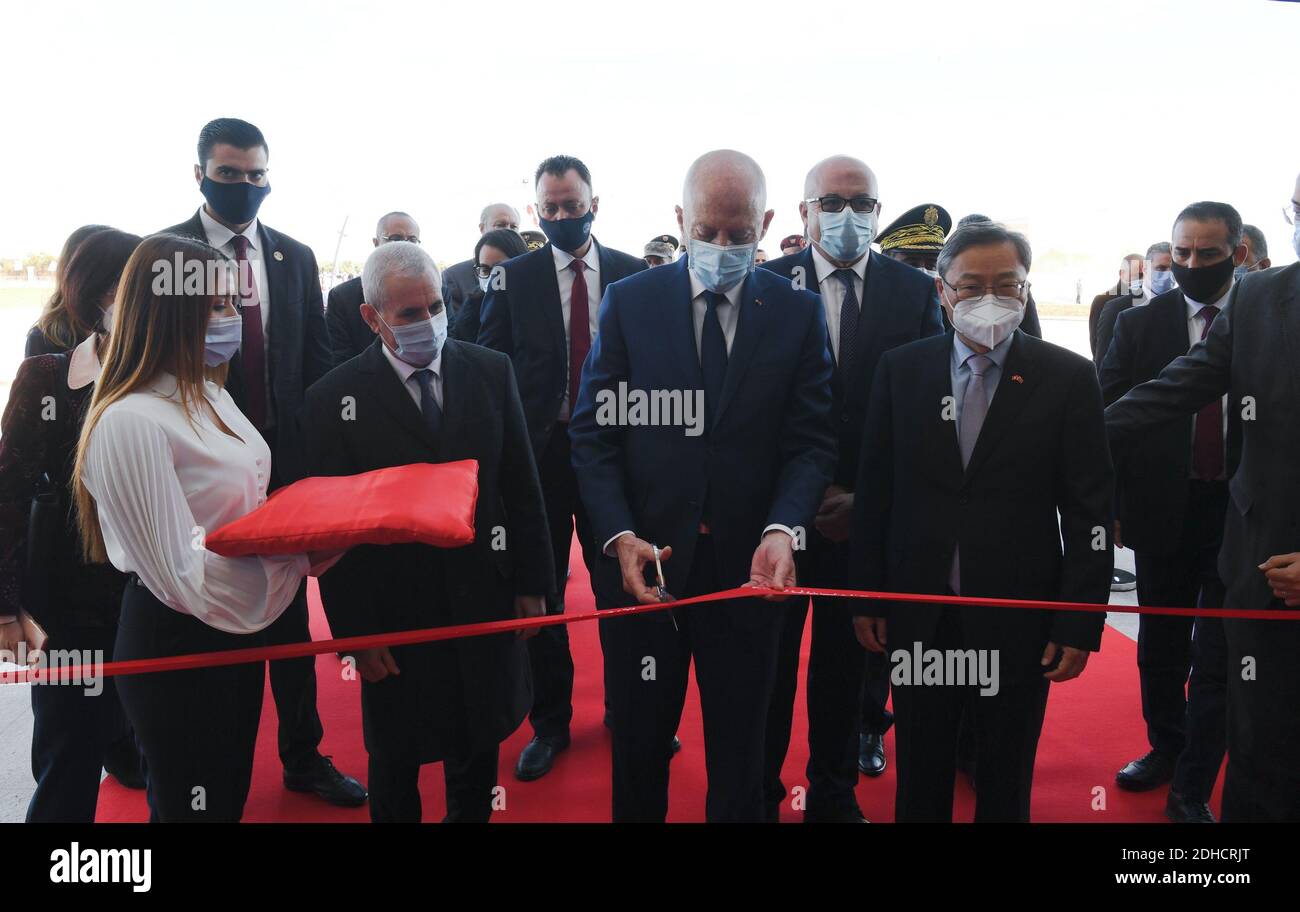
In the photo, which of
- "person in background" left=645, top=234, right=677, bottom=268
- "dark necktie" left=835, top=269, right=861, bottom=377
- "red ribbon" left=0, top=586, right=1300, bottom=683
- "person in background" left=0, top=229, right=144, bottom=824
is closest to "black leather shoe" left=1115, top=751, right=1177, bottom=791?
"red ribbon" left=0, top=586, right=1300, bottom=683

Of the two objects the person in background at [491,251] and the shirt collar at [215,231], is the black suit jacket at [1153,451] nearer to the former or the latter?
the person in background at [491,251]

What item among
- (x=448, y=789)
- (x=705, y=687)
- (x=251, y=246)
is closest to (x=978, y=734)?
(x=705, y=687)

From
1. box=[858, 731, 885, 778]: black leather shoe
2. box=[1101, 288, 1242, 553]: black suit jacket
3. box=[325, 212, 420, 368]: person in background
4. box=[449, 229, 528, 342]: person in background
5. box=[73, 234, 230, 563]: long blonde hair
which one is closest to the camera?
box=[73, 234, 230, 563]: long blonde hair

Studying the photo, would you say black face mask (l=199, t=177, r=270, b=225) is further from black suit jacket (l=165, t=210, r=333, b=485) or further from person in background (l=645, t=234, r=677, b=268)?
person in background (l=645, t=234, r=677, b=268)

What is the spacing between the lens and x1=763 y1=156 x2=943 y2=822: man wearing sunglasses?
228cm

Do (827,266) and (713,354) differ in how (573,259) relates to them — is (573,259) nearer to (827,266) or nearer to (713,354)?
(827,266)

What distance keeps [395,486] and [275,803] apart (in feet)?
5.21

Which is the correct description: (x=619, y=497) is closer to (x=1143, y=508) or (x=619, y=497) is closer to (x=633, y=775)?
(x=633, y=775)

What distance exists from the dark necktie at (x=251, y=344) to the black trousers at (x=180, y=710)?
1.01 metres

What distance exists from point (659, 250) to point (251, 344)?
4305mm

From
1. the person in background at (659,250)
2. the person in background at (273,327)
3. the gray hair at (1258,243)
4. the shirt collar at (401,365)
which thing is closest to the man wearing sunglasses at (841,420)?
the shirt collar at (401,365)

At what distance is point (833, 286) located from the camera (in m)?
2.39

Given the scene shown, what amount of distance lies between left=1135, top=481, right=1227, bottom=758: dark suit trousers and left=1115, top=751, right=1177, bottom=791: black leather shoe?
0.10 feet

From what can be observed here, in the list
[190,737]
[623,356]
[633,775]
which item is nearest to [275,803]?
[190,737]
